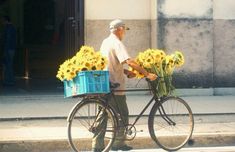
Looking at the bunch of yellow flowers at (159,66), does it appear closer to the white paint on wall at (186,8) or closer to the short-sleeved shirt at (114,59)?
the short-sleeved shirt at (114,59)

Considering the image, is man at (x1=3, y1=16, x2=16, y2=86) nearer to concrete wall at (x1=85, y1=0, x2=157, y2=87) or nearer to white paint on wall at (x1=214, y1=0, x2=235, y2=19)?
concrete wall at (x1=85, y1=0, x2=157, y2=87)

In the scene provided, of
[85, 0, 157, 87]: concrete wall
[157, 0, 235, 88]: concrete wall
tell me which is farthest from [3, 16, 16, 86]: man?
[157, 0, 235, 88]: concrete wall

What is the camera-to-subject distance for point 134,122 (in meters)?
7.98

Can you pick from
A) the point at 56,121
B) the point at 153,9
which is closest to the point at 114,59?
the point at 56,121

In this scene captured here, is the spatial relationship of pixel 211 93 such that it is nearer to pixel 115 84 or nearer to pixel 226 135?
pixel 226 135

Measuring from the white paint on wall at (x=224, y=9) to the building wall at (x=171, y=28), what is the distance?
23mm

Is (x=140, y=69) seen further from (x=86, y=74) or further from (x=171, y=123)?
(x=171, y=123)

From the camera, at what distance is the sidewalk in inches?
330

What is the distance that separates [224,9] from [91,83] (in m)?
6.70

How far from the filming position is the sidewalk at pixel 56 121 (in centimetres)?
838

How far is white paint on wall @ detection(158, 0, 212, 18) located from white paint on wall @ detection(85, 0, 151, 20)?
61 centimetres

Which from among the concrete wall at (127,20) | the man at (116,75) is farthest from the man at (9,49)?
the man at (116,75)

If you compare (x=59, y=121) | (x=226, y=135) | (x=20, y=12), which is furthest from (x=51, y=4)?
(x=226, y=135)

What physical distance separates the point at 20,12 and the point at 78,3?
9602 millimetres
